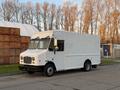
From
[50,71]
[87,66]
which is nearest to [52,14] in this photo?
[87,66]

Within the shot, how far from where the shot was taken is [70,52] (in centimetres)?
1831

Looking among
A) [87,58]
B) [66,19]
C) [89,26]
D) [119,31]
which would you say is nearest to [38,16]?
[66,19]

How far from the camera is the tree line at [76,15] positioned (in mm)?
49750

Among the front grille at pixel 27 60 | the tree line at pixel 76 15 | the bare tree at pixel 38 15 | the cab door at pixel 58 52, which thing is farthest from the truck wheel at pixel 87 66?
the bare tree at pixel 38 15

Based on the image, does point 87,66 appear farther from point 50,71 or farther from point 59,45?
point 50,71

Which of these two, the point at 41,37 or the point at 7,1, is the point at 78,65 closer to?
the point at 41,37

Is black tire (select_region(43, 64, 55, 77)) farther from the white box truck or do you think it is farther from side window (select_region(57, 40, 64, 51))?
side window (select_region(57, 40, 64, 51))

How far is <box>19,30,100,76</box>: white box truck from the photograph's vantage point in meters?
16.2

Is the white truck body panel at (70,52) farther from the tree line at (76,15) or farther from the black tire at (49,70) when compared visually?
the tree line at (76,15)

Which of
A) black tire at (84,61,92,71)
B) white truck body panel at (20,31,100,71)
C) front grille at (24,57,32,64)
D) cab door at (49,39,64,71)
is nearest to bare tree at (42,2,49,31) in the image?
white truck body panel at (20,31,100,71)

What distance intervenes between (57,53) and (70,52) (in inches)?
57.2

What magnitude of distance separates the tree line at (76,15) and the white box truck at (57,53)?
69.2 ft

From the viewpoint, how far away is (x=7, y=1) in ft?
202

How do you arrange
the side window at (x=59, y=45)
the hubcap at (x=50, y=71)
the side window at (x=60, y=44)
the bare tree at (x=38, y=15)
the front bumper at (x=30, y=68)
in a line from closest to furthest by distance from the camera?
the front bumper at (x=30, y=68), the hubcap at (x=50, y=71), the side window at (x=59, y=45), the side window at (x=60, y=44), the bare tree at (x=38, y=15)
